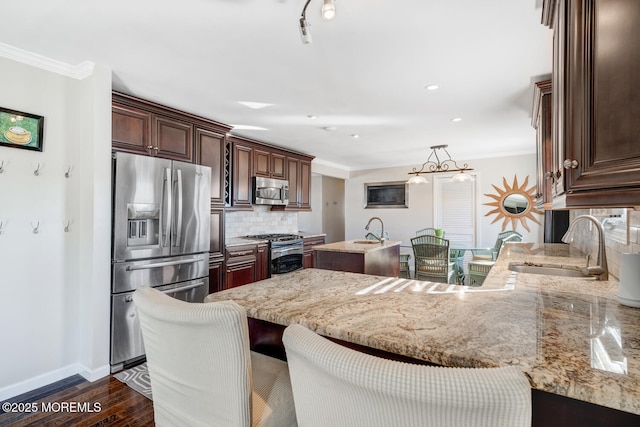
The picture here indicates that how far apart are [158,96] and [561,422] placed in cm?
327

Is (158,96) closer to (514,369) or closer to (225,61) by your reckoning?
(225,61)

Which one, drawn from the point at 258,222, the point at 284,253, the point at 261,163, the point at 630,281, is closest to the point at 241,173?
the point at 261,163

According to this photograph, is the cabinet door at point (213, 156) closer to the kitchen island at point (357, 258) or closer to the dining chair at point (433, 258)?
the kitchen island at point (357, 258)

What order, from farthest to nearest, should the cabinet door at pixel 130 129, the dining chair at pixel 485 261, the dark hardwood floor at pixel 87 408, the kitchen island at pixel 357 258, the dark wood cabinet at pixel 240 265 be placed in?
the dining chair at pixel 485 261 < the dark wood cabinet at pixel 240 265 < the kitchen island at pixel 357 258 < the cabinet door at pixel 130 129 < the dark hardwood floor at pixel 87 408

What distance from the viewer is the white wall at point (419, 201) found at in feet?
17.6

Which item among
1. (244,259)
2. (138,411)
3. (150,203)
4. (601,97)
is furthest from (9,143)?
(601,97)

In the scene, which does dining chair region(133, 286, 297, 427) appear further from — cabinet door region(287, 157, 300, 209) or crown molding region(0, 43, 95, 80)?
cabinet door region(287, 157, 300, 209)

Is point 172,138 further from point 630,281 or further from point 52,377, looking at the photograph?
point 630,281

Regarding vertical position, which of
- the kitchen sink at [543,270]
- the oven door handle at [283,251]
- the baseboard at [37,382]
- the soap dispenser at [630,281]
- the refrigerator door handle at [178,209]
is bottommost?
the baseboard at [37,382]

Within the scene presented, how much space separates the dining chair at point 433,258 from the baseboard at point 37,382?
3740 millimetres

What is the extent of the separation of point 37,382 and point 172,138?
84.9 inches

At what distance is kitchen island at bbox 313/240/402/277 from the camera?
351 cm

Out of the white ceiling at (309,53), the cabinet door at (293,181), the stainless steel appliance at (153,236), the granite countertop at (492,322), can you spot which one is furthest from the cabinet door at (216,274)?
the granite countertop at (492,322)

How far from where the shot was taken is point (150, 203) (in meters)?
2.63
